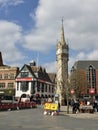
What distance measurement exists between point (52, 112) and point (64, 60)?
254ft

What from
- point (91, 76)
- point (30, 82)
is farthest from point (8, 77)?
point (91, 76)

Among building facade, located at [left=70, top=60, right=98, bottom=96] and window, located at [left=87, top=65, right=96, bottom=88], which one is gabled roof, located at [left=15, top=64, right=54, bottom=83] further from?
window, located at [left=87, top=65, right=96, bottom=88]

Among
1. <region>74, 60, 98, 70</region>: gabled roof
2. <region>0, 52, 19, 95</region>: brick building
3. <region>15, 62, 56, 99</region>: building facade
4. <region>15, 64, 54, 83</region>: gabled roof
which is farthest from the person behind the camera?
<region>74, 60, 98, 70</region>: gabled roof

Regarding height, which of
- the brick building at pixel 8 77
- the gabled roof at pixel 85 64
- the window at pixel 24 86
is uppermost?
the gabled roof at pixel 85 64

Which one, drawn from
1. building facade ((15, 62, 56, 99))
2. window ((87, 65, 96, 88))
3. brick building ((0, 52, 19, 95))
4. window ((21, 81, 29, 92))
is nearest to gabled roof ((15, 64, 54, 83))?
building facade ((15, 62, 56, 99))

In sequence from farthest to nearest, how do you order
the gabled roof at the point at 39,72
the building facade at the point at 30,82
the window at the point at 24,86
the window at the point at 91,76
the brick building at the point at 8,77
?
the window at the point at 91,76 < the brick building at the point at 8,77 < the gabled roof at the point at 39,72 < the window at the point at 24,86 < the building facade at the point at 30,82

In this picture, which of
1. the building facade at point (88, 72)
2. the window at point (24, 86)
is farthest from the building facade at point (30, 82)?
the building facade at point (88, 72)

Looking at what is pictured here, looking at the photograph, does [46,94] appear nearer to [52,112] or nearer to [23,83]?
[23,83]

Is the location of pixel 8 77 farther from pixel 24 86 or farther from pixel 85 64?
pixel 85 64

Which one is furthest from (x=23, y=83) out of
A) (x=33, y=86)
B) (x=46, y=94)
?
(x=46, y=94)

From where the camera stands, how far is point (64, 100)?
95062 mm

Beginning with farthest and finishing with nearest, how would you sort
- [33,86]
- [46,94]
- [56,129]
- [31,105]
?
[46,94], [33,86], [31,105], [56,129]

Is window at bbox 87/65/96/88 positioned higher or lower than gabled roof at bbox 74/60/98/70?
lower

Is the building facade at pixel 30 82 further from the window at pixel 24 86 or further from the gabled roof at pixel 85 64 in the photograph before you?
the gabled roof at pixel 85 64
